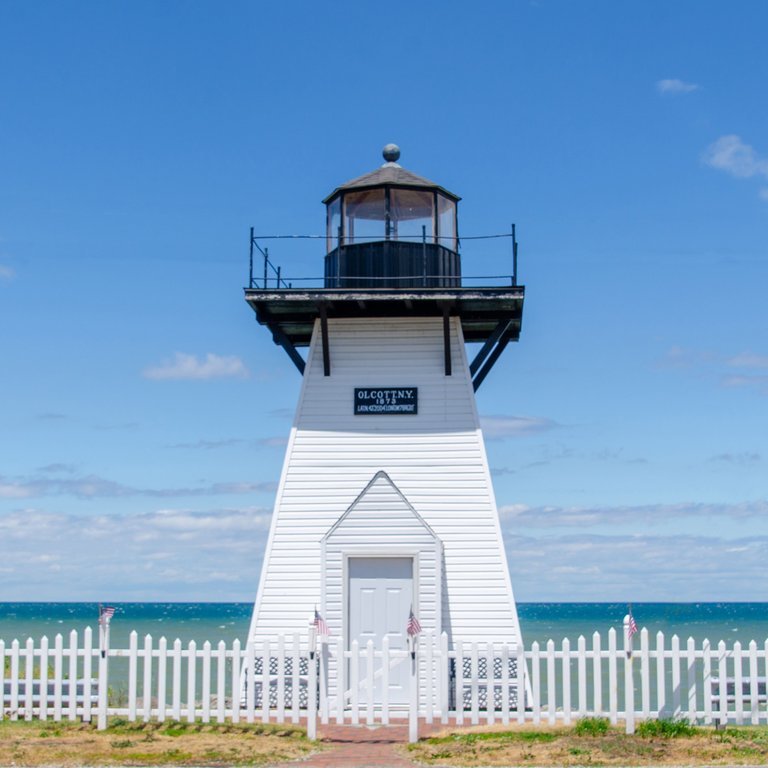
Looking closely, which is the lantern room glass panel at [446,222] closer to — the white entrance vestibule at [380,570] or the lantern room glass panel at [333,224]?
the lantern room glass panel at [333,224]

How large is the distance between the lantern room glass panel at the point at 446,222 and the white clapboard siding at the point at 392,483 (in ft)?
4.22

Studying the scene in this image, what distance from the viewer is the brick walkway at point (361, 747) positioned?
38.5 feet

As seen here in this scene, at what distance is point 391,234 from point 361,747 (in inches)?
334

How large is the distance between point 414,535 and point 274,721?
3.26 metres

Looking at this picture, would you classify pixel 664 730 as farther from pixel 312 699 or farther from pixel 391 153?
pixel 391 153

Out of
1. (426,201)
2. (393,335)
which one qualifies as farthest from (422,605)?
(426,201)

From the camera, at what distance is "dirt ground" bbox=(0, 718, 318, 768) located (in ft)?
38.8

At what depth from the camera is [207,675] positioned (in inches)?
572

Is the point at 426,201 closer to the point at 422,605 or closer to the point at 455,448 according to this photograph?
the point at 455,448

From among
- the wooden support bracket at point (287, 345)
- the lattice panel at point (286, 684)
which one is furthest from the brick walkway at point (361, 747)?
the wooden support bracket at point (287, 345)

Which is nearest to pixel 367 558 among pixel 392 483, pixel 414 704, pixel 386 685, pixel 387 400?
pixel 392 483

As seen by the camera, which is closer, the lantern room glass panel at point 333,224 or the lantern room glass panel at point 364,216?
the lantern room glass panel at point 364,216

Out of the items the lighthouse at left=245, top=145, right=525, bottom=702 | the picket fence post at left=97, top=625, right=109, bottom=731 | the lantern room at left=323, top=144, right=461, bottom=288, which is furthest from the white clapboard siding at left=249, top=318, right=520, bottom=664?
the picket fence post at left=97, top=625, right=109, bottom=731

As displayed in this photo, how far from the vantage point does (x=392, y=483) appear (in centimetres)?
1703
